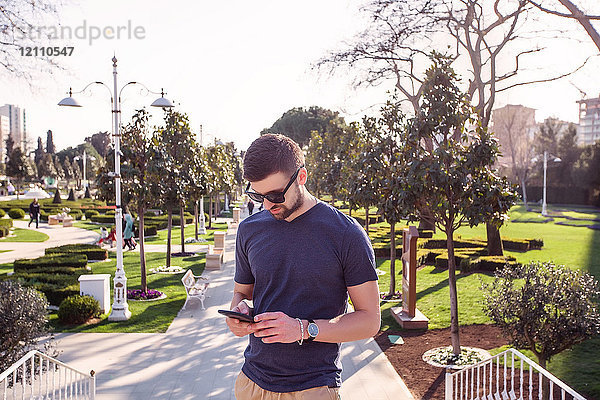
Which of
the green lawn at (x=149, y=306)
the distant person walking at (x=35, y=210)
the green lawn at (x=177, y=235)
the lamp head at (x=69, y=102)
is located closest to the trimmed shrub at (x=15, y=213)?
the distant person walking at (x=35, y=210)

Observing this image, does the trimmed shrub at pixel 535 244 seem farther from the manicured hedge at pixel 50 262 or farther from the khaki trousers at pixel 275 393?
the khaki trousers at pixel 275 393

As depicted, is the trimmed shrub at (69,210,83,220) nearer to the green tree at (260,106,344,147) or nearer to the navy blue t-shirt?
the green tree at (260,106,344,147)

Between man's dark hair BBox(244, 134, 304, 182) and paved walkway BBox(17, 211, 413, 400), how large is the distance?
5462 mm

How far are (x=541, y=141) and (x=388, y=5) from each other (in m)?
48.2

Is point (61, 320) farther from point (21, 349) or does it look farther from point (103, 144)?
point (103, 144)

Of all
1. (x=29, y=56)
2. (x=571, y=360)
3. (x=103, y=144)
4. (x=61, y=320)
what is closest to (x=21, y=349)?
(x=61, y=320)

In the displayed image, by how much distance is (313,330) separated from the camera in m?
2.29

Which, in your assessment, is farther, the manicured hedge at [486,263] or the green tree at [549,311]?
the manicured hedge at [486,263]

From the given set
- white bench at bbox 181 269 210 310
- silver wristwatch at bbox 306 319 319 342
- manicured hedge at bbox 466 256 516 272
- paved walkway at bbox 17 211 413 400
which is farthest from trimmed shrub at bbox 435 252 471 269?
silver wristwatch at bbox 306 319 319 342

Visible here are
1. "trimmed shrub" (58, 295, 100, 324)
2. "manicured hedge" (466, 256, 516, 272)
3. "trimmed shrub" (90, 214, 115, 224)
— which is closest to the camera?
"trimmed shrub" (58, 295, 100, 324)

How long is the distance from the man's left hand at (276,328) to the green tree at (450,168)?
6.05 meters

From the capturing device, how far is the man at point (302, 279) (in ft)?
7.80

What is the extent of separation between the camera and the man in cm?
238

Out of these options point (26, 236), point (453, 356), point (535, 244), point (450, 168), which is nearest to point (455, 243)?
point (535, 244)
